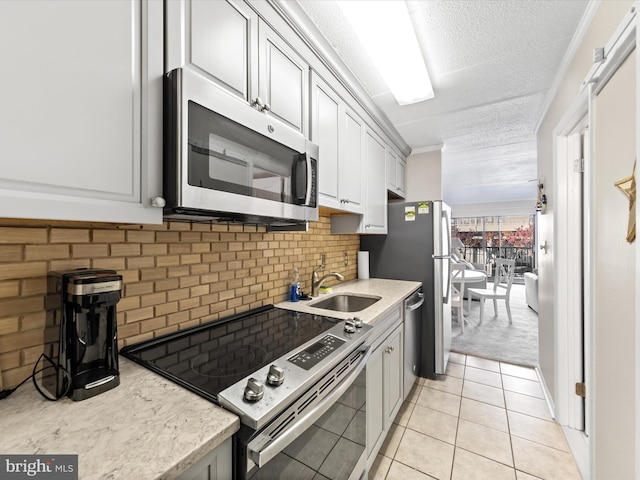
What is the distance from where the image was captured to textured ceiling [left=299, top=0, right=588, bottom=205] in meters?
1.41

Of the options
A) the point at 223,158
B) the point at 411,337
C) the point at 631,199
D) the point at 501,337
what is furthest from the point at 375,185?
the point at 501,337

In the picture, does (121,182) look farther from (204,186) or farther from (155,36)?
(155,36)

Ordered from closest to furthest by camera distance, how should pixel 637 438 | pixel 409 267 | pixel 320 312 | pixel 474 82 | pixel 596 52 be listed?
pixel 637 438
pixel 596 52
pixel 320 312
pixel 474 82
pixel 409 267

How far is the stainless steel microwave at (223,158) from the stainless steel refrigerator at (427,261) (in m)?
1.72

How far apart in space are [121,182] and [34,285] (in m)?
0.45

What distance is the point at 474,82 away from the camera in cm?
205

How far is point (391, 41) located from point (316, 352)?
5.59 feet

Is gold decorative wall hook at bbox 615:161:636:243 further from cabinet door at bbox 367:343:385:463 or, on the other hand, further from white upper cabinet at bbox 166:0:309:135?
white upper cabinet at bbox 166:0:309:135

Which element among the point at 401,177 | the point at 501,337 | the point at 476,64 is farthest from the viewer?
the point at 501,337

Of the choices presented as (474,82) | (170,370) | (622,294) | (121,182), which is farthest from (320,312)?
(474,82)

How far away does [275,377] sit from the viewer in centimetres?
81

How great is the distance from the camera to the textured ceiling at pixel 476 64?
1.41 metres

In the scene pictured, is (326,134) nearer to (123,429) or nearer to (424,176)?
(123,429)

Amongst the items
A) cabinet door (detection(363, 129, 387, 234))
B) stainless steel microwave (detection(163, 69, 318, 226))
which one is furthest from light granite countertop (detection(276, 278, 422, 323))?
stainless steel microwave (detection(163, 69, 318, 226))
